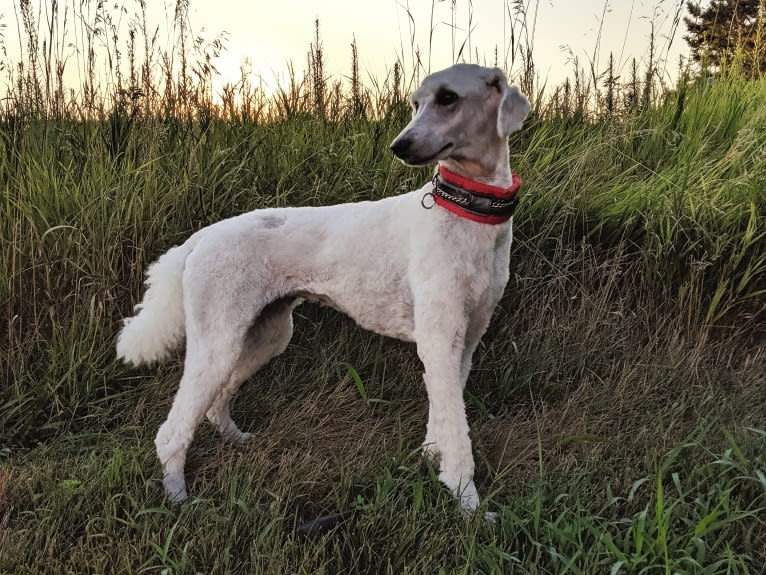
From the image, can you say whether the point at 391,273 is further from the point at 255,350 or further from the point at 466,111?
the point at 255,350

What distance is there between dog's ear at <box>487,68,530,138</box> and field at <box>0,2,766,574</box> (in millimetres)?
1293

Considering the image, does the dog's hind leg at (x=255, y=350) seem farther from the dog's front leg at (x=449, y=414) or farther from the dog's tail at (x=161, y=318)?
the dog's front leg at (x=449, y=414)

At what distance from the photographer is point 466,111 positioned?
2.81 meters

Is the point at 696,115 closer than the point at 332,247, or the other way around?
the point at 332,247

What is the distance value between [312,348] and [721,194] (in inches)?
113

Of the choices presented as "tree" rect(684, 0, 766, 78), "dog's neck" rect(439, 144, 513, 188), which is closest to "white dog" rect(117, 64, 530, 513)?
Answer: "dog's neck" rect(439, 144, 513, 188)

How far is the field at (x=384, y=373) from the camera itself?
8.57ft

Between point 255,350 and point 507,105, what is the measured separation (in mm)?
1565

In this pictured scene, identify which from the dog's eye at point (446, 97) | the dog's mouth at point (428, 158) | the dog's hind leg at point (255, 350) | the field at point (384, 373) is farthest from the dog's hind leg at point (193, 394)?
the dog's eye at point (446, 97)

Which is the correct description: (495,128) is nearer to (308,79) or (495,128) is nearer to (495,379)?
(495,379)

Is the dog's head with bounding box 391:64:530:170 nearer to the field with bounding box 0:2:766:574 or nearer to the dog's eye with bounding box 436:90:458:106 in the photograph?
the dog's eye with bounding box 436:90:458:106

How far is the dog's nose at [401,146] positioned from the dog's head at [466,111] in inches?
3.1

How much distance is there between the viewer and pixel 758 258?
444 cm

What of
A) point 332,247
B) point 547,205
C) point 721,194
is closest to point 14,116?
point 332,247
